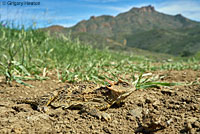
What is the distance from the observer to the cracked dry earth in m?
1.80

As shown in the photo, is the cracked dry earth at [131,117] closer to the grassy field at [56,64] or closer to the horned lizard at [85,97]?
the horned lizard at [85,97]

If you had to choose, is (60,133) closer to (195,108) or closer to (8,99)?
(8,99)

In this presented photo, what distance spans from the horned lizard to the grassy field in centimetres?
62

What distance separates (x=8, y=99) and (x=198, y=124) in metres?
2.40

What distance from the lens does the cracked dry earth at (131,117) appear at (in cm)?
180

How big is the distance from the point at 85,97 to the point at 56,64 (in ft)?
8.84

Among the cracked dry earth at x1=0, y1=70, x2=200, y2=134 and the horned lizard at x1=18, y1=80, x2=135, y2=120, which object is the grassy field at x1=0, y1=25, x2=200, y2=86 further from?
the cracked dry earth at x1=0, y1=70, x2=200, y2=134

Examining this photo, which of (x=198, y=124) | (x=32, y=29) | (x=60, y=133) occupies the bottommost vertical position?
(x=60, y=133)

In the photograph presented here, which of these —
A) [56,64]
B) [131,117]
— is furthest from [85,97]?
[56,64]

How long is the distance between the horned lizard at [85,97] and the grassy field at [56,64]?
620 millimetres

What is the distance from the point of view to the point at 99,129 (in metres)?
1.93

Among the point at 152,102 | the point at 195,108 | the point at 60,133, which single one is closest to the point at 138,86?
the point at 152,102

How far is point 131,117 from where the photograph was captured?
81.1 inches

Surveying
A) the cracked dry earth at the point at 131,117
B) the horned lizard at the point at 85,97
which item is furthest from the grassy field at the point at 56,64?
the cracked dry earth at the point at 131,117
